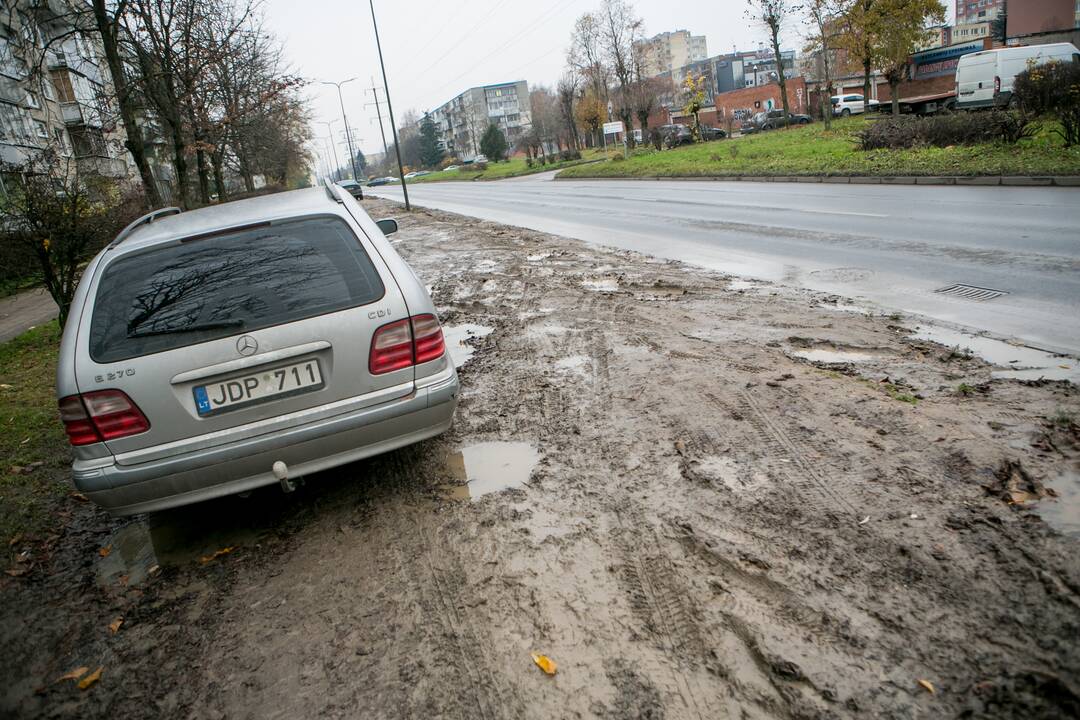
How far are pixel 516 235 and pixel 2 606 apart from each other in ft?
42.3

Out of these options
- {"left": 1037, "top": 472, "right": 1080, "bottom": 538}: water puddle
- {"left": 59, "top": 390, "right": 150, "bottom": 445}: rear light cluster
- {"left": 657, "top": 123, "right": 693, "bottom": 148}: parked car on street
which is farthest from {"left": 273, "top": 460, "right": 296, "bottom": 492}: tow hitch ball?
{"left": 657, "top": 123, "right": 693, "bottom": 148}: parked car on street

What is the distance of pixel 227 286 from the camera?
3387 mm

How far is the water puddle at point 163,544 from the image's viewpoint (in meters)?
3.49

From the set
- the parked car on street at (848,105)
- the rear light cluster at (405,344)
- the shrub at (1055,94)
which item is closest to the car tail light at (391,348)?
the rear light cluster at (405,344)

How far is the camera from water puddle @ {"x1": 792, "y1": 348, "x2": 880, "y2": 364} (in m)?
5.02

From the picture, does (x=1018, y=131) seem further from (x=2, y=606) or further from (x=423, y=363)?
(x=2, y=606)

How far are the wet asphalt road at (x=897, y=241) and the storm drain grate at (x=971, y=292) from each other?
88 mm

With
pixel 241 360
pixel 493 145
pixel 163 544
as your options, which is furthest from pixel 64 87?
pixel 241 360

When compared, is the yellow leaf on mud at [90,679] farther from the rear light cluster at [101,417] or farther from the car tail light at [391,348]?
the car tail light at [391,348]

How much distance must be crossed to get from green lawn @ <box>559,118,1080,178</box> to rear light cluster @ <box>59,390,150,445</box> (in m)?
16.5

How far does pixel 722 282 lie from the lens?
26.8 ft

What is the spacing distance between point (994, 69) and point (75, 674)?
3394 centimetres

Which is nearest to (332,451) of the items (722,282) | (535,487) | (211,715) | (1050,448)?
(535,487)

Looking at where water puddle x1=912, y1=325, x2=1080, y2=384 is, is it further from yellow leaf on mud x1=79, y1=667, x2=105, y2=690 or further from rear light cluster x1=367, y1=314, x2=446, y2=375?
yellow leaf on mud x1=79, y1=667, x2=105, y2=690
